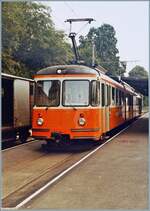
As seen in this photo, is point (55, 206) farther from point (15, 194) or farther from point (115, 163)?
point (115, 163)

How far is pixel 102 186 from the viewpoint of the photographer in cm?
938

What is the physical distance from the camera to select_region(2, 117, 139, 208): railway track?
8.88 metres

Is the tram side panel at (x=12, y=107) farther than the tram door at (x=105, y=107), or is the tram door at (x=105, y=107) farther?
the tram side panel at (x=12, y=107)

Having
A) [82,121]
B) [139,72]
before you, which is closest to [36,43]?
[82,121]

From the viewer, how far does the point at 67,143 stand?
1872cm

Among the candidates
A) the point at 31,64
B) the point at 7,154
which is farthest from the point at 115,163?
the point at 31,64

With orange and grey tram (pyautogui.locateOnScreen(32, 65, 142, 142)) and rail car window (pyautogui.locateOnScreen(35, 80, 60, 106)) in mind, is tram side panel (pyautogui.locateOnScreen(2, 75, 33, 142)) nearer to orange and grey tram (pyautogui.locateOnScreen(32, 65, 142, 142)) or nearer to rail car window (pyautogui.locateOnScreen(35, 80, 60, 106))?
rail car window (pyautogui.locateOnScreen(35, 80, 60, 106))

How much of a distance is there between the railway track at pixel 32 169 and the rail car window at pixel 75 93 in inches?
68.9

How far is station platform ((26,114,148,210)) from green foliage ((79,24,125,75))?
110 ft

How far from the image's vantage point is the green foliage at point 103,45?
46.7 meters

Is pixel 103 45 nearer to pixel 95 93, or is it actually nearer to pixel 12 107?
pixel 12 107

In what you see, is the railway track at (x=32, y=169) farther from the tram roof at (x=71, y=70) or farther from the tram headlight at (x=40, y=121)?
the tram roof at (x=71, y=70)

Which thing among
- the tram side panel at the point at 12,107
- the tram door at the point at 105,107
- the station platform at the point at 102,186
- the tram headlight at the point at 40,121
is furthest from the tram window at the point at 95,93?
the tram side panel at the point at 12,107

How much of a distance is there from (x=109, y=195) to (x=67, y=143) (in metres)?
10.2
